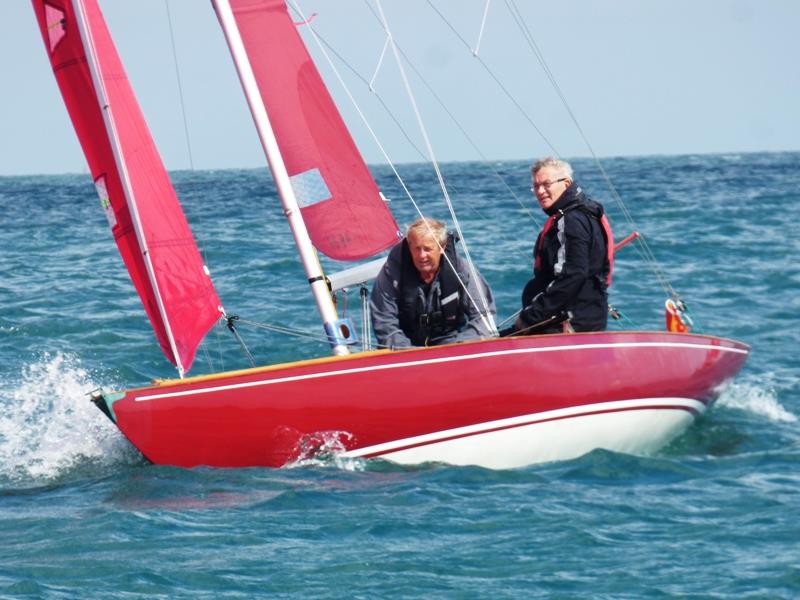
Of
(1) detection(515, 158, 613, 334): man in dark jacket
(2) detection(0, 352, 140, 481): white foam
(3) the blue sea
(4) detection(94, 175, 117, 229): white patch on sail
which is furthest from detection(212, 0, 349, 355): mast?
(2) detection(0, 352, 140, 481): white foam

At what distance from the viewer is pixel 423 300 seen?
7.45m

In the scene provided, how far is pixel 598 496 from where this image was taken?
6586 mm

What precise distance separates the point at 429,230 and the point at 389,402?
94 cm

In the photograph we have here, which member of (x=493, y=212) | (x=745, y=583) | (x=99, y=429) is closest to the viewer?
(x=745, y=583)

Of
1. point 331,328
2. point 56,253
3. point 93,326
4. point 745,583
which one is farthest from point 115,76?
point 56,253

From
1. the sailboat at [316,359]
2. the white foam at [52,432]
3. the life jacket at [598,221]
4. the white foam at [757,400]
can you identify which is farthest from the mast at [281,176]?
the white foam at [757,400]

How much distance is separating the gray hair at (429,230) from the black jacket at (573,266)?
0.68 m

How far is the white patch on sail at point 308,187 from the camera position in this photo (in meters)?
8.09

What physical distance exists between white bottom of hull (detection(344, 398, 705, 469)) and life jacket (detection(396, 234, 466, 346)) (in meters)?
0.62

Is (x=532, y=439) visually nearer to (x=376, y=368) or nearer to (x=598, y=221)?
(x=376, y=368)

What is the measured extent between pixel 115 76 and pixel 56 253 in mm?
10864

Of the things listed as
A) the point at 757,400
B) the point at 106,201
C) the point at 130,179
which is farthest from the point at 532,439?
the point at 106,201

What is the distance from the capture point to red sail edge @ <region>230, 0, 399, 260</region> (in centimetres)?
809

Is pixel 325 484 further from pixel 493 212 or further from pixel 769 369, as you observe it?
pixel 493 212
